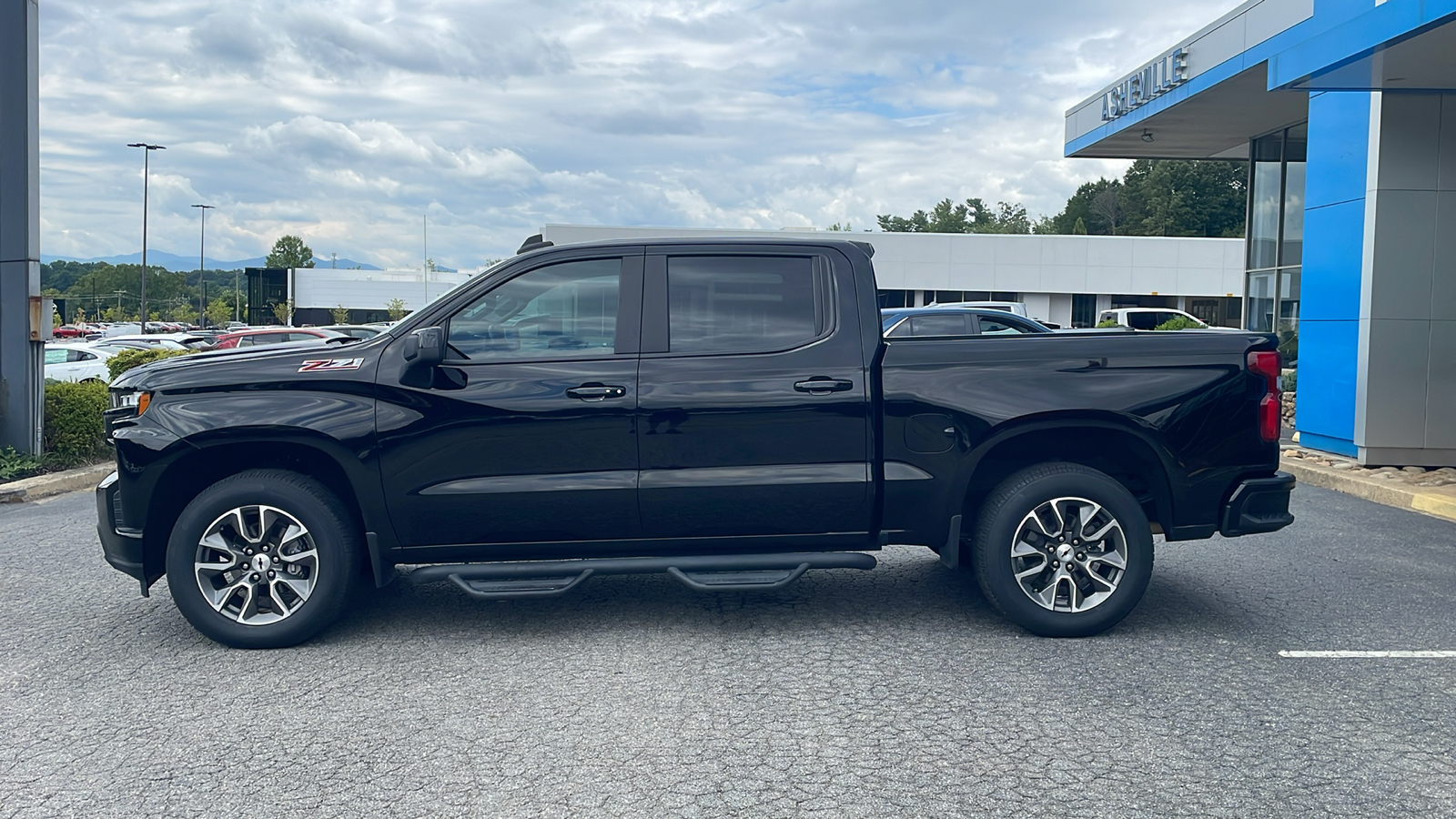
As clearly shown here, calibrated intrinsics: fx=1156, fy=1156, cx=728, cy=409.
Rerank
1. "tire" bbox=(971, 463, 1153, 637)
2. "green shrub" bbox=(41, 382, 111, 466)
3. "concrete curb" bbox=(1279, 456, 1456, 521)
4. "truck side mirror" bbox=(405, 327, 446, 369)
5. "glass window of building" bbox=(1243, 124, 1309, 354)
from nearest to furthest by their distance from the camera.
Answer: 1. "truck side mirror" bbox=(405, 327, 446, 369)
2. "tire" bbox=(971, 463, 1153, 637)
3. "concrete curb" bbox=(1279, 456, 1456, 521)
4. "green shrub" bbox=(41, 382, 111, 466)
5. "glass window of building" bbox=(1243, 124, 1309, 354)

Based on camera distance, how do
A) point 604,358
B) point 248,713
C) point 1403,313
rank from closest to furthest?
point 248,713 → point 604,358 → point 1403,313

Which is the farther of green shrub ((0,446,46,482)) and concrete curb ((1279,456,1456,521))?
green shrub ((0,446,46,482))

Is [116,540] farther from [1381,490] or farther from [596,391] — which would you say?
[1381,490]

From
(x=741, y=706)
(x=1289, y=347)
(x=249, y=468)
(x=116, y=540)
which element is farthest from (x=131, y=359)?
(x=1289, y=347)

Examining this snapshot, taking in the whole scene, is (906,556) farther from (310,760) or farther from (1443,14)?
(1443,14)

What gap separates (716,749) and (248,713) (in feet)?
6.39

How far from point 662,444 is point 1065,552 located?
204 centimetres

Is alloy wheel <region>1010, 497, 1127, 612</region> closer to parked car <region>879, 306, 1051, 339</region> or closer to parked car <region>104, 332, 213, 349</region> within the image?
parked car <region>879, 306, 1051, 339</region>

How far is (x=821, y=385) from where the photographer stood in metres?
5.56

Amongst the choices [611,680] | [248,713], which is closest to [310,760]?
[248,713]

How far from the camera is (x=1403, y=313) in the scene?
11922 mm

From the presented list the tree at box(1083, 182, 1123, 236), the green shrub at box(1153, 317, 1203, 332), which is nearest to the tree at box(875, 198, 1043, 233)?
the tree at box(1083, 182, 1123, 236)

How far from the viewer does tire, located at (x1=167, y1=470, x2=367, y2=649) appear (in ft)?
17.8

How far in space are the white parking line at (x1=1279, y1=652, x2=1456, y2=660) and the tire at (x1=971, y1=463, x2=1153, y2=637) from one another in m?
0.76
